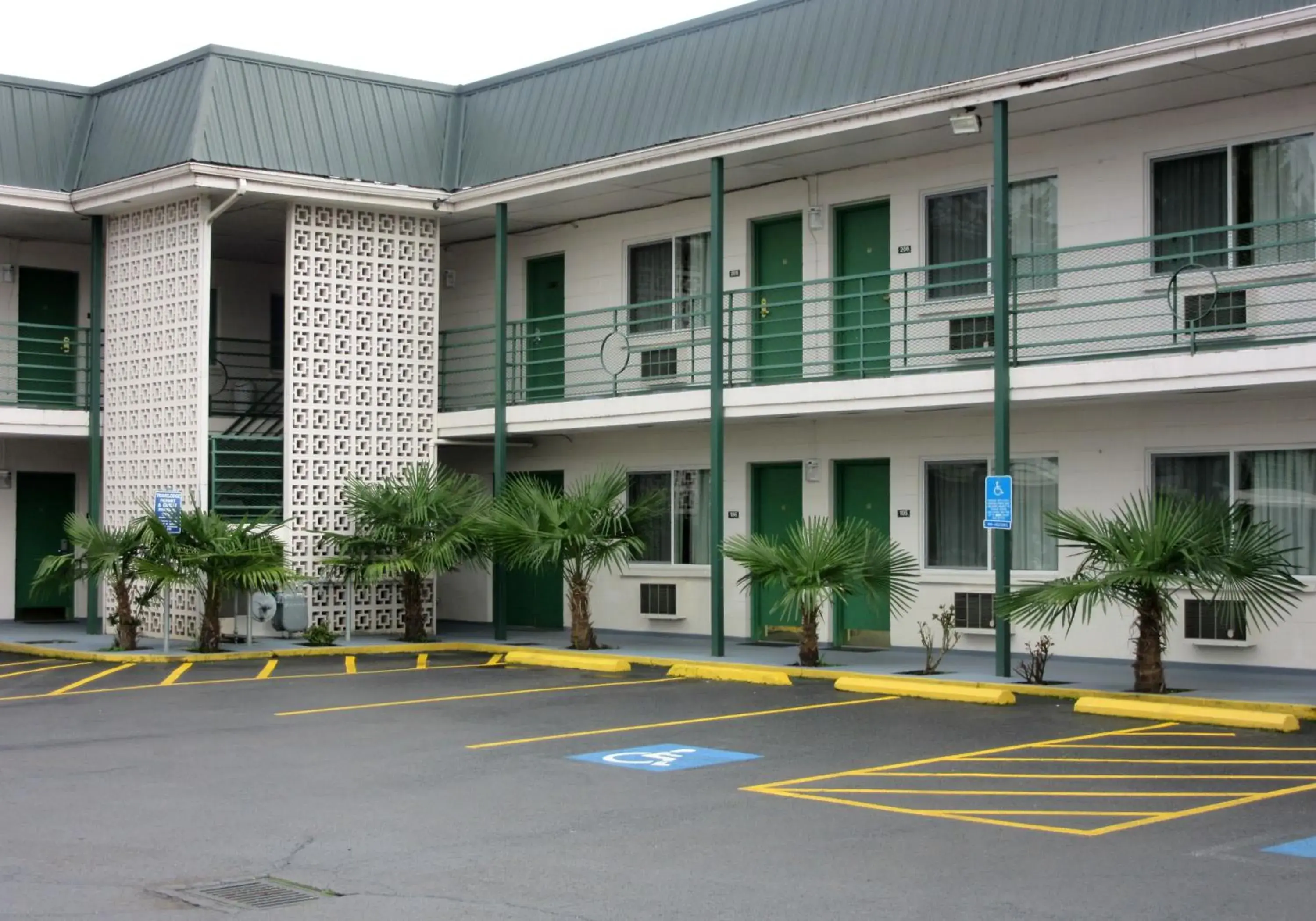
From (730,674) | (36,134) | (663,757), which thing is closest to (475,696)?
(730,674)

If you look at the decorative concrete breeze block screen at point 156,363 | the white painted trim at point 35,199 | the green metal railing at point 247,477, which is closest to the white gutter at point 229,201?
the decorative concrete breeze block screen at point 156,363

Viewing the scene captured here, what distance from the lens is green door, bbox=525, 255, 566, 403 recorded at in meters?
22.3

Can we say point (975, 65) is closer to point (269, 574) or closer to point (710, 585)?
point (710, 585)

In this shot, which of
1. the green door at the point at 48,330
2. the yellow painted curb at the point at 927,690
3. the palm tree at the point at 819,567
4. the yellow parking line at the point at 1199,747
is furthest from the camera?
the green door at the point at 48,330

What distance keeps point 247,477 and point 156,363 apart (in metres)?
2.00

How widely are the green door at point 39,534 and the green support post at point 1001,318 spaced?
1458cm

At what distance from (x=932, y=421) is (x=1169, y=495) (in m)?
2.96

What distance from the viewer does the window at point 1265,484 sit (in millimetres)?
15758

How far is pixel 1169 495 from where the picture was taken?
16.6 meters

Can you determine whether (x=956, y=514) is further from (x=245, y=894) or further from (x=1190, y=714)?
(x=245, y=894)

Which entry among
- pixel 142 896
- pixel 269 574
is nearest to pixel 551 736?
pixel 142 896

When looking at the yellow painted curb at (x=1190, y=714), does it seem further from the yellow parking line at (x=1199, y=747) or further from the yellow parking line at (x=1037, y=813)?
the yellow parking line at (x=1037, y=813)

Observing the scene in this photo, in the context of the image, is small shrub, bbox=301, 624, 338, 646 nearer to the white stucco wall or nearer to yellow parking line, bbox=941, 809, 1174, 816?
the white stucco wall

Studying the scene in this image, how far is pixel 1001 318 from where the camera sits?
15.6 m
